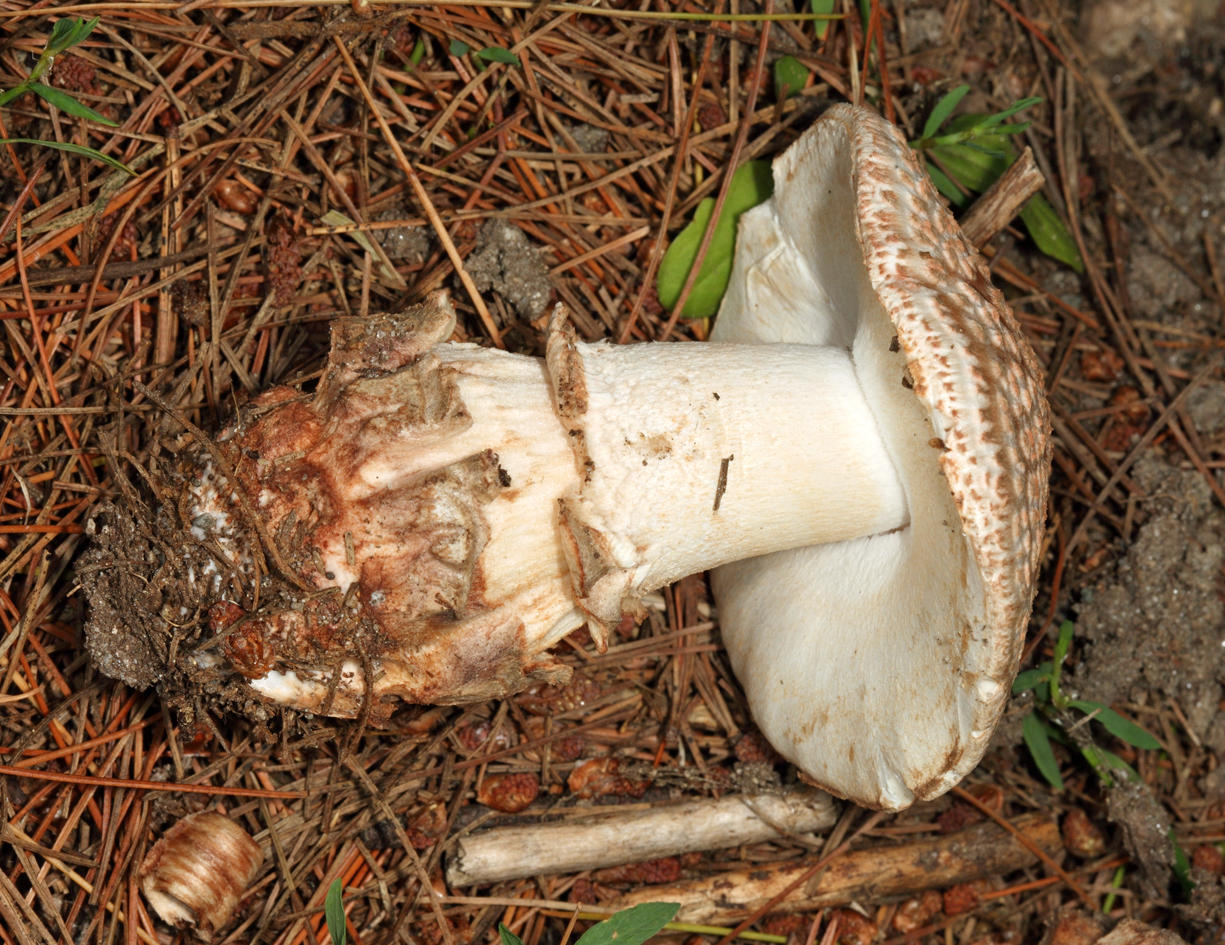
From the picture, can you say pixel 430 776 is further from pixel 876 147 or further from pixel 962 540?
pixel 876 147

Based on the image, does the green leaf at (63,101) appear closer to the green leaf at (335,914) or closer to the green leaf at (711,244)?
the green leaf at (711,244)

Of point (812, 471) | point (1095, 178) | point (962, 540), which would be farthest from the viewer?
point (1095, 178)

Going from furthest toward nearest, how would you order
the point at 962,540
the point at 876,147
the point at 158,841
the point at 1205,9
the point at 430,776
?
the point at 1205,9, the point at 430,776, the point at 158,841, the point at 876,147, the point at 962,540

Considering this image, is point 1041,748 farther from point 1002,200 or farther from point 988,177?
point 988,177

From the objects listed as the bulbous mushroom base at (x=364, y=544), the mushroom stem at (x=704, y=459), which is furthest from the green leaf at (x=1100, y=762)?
the bulbous mushroom base at (x=364, y=544)

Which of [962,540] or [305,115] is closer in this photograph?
[962,540]

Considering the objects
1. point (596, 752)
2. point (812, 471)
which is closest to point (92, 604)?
point (596, 752)
